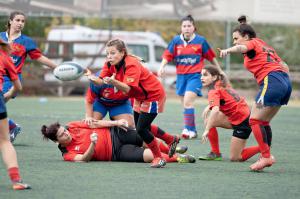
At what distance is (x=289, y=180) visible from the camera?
782 cm

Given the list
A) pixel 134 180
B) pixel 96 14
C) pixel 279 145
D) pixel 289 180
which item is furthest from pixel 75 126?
pixel 96 14

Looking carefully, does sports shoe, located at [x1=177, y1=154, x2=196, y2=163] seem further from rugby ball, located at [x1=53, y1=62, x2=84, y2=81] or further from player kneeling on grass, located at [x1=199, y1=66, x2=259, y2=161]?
rugby ball, located at [x1=53, y1=62, x2=84, y2=81]

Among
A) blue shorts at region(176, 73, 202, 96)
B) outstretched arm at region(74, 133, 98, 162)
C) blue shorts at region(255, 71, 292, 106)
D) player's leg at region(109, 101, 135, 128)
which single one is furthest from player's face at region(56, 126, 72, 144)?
blue shorts at region(176, 73, 202, 96)

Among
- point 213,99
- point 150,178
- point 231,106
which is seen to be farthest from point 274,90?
point 150,178

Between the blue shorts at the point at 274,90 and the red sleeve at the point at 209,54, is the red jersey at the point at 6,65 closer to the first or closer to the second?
the blue shorts at the point at 274,90

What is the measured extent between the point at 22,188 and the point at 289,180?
262 centimetres

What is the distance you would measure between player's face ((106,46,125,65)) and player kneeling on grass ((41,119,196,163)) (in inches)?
33.3

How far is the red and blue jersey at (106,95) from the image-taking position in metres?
9.73

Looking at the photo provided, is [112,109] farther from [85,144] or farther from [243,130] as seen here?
[243,130]

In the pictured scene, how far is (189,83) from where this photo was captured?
13.1 m

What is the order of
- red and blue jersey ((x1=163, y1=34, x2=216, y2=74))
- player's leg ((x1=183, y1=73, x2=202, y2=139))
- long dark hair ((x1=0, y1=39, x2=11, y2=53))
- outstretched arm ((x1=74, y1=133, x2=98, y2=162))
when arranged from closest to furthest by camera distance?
long dark hair ((x1=0, y1=39, x2=11, y2=53)) < outstretched arm ((x1=74, y1=133, x2=98, y2=162)) < player's leg ((x1=183, y1=73, x2=202, y2=139)) < red and blue jersey ((x1=163, y1=34, x2=216, y2=74))

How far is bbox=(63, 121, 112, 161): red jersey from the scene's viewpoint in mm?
8938

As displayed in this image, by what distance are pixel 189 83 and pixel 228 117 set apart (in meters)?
3.54

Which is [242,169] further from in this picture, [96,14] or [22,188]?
[96,14]
